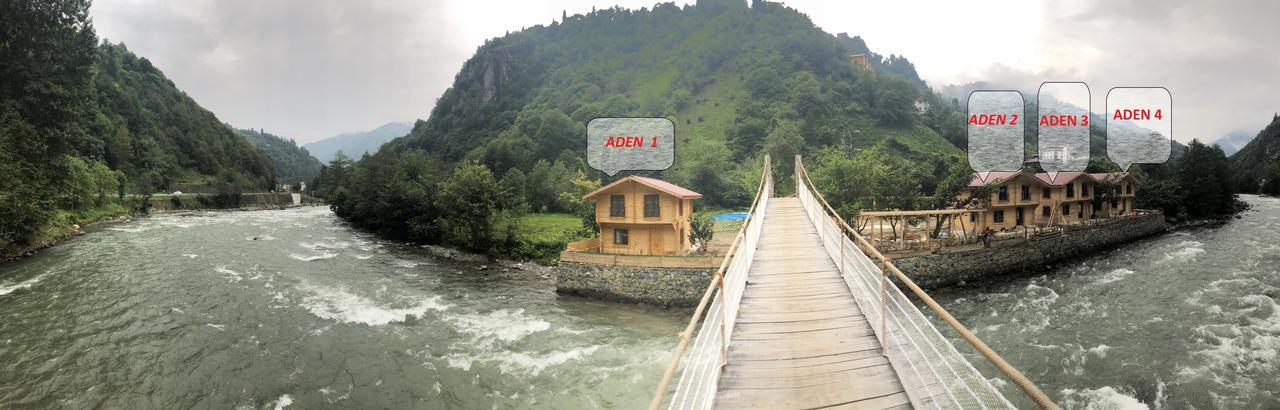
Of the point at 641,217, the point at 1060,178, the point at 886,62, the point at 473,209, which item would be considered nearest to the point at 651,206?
the point at 641,217

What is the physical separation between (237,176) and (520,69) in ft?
204

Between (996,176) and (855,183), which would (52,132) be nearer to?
(855,183)

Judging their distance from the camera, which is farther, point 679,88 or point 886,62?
point 886,62

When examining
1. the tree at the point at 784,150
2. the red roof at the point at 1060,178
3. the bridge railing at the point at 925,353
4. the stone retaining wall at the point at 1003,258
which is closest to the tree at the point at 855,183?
the stone retaining wall at the point at 1003,258

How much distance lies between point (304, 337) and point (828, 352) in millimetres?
13401

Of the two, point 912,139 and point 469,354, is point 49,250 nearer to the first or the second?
point 469,354

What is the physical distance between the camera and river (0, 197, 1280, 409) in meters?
10.0

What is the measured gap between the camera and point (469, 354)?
12.3 meters

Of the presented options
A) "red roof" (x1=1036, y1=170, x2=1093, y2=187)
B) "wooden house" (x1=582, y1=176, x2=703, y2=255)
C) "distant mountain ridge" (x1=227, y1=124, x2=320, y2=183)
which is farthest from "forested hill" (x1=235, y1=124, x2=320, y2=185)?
"red roof" (x1=1036, y1=170, x2=1093, y2=187)

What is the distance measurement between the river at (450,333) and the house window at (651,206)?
4261 mm

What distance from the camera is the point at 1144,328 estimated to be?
13531 millimetres

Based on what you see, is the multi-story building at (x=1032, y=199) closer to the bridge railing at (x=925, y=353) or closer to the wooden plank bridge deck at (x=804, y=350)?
the wooden plank bridge deck at (x=804, y=350)

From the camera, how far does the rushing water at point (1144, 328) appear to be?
10.1 meters

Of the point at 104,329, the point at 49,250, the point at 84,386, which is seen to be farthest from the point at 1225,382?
the point at 49,250
